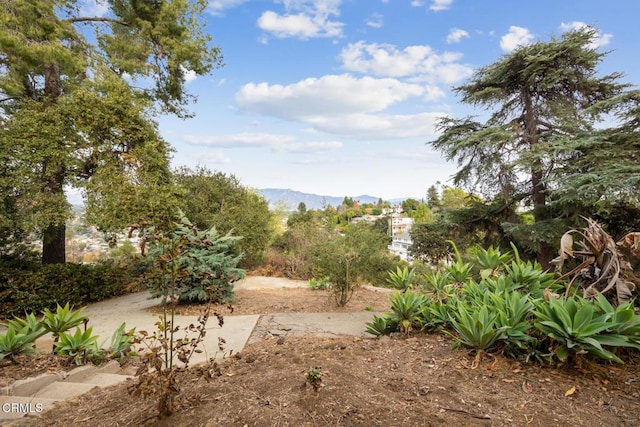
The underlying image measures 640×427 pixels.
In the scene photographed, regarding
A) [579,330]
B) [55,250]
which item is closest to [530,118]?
[579,330]

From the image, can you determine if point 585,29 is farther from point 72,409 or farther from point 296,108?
point 72,409

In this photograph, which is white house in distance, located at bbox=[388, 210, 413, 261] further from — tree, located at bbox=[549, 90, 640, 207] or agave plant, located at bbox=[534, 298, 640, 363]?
agave plant, located at bbox=[534, 298, 640, 363]

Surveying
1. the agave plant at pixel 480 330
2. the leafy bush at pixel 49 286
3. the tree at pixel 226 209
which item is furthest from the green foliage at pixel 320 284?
the agave plant at pixel 480 330

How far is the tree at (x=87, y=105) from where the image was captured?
5570 millimetres

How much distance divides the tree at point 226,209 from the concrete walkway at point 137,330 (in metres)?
3.38

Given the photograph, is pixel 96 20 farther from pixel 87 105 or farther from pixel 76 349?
pixel 76 349

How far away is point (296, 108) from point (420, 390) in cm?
1071

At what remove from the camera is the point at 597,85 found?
942 cm

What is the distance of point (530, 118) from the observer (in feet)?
33.6

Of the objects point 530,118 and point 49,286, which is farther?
point 530,118

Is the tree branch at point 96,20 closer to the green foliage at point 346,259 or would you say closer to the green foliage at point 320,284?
the green foliage at point 346,259

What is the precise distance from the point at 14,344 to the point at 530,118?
12.9 meters

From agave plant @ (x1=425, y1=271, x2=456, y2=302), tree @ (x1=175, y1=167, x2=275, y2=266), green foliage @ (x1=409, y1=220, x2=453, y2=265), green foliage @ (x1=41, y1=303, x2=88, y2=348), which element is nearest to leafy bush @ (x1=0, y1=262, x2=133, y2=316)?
green foliage @ (x1=41, y1=303, x2=88, y2=348)

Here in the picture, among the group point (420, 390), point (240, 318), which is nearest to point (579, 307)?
point (420, 390)
